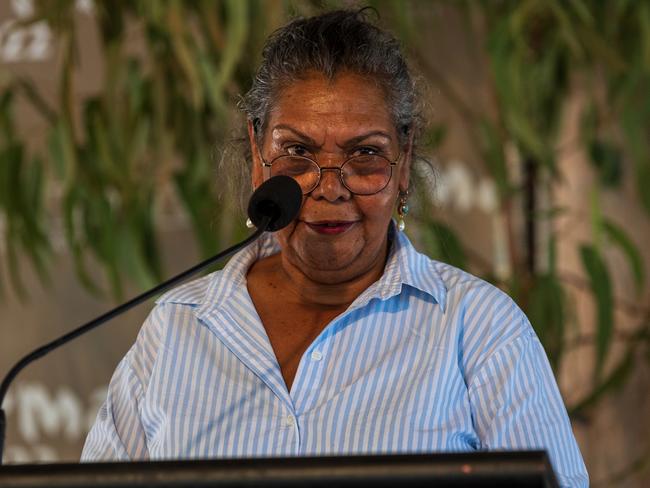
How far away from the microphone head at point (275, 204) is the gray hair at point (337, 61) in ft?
0.69

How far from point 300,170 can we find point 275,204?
0.14m

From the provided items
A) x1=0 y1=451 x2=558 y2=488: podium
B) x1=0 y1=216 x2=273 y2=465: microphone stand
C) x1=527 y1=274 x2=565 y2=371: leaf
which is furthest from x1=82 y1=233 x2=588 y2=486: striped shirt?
x1=527 y1=274 x2=565 y2=371: leaf

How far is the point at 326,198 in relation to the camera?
1.45 metres

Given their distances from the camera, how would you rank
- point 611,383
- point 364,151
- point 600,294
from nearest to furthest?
1. point 364,151
2. point 600,294
3. point 611,383

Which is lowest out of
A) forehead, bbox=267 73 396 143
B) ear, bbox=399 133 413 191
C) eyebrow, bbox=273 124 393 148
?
ear, bbox=399 133 413 191

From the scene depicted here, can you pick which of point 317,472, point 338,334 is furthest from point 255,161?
point 317,472

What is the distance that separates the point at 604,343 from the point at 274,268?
129 centimetres

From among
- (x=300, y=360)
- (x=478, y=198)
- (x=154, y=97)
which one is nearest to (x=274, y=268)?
(x=300, y=360)

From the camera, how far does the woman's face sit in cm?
146

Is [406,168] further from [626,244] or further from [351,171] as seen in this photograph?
[626,244]

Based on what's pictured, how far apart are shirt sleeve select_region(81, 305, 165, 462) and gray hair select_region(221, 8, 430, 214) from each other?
0.96ft

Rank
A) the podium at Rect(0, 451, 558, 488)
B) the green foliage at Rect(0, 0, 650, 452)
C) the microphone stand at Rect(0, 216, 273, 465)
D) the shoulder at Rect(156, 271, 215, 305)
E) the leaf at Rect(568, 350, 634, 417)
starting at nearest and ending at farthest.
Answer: the podium at Rect(0, 451, 558, 488), the microphone stand at Rect(0, 216, 273, 465), the shoulder at Rect(156, 271, 215, 305), the green foliage at Rect(0, 0, 650, 452), the leaf at Rect(568, 350, 634, 417)

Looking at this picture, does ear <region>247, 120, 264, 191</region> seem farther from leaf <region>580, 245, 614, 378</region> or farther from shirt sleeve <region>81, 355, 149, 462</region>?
leaf <region>580, 245, 614, 378</region>

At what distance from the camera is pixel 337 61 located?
1499 mm
